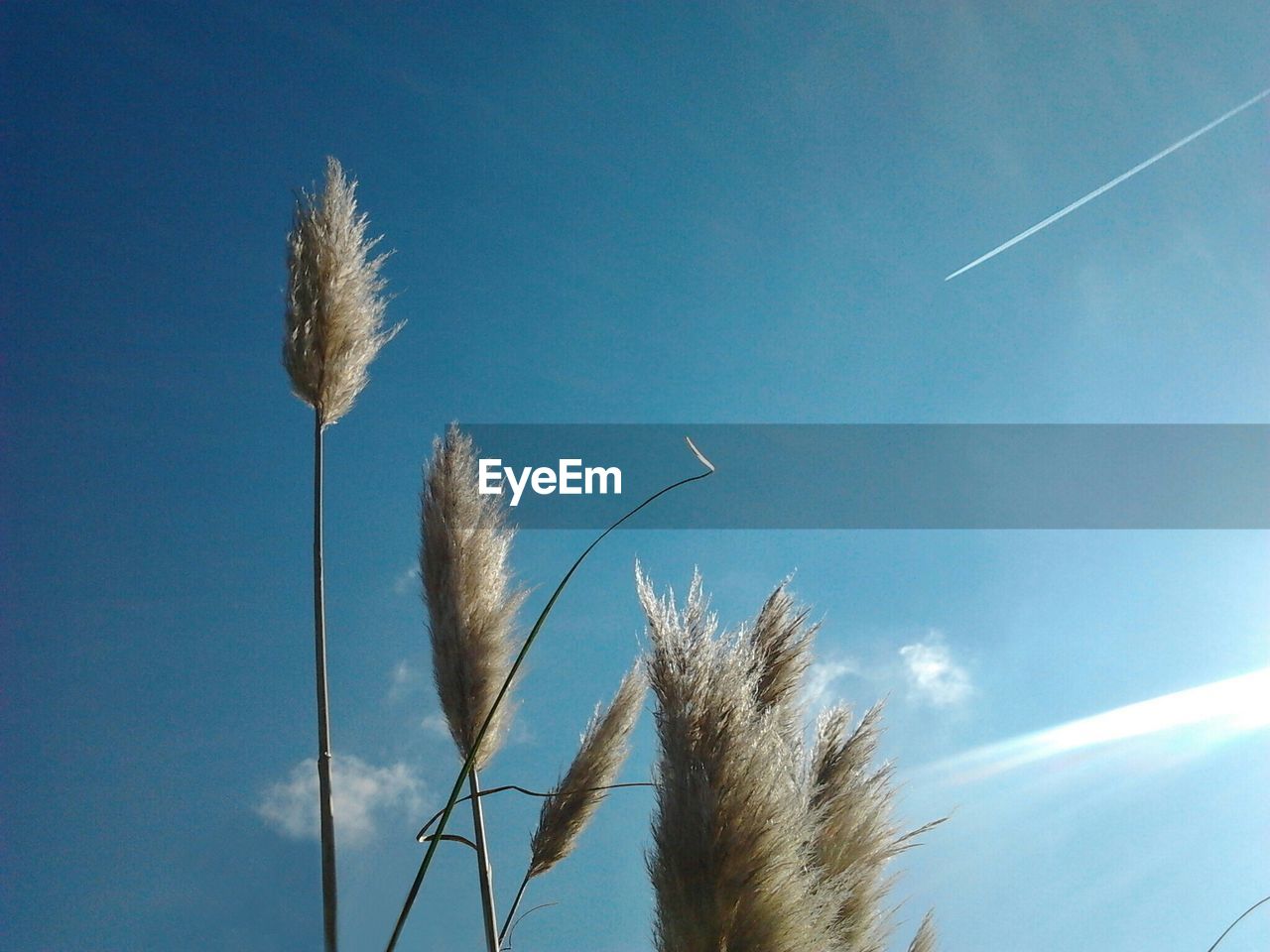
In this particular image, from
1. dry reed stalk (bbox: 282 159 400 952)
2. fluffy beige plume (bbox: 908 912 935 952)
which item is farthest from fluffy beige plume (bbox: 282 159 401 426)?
fluffy beige plume (bbox: 908 912 935 952)

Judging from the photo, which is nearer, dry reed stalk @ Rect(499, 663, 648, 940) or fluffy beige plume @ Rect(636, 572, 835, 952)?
fluffy beige plume @ Rect(636, 572, 835, 952)

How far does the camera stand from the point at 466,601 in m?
2.21

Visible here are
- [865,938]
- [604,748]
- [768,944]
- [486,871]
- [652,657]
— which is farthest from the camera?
[604,748]

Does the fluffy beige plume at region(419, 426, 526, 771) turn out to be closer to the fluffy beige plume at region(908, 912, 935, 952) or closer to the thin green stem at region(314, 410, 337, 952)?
the thin green stem at region(314, 410, 337, 952)

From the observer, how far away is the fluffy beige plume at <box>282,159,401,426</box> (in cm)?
223

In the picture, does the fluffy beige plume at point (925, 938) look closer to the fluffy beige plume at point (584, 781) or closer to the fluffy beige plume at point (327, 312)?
the fluffy beige plume at point (584, 781)

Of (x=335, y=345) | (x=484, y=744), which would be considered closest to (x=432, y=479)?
(x=335, y=345)

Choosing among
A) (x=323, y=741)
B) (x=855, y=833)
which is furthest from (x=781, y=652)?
(x=323, y=741)

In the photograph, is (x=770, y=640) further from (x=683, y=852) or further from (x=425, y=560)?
(x=683, y=852)

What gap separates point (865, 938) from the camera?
5.79ft

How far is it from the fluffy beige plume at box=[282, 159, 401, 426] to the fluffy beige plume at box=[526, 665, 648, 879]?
0.98m

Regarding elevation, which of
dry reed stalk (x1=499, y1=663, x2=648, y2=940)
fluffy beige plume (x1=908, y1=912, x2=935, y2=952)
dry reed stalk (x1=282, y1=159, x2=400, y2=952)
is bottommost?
fluffy beige plume (x1=908, y1=912, x2=935, y2=952)

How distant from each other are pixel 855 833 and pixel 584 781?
74 cm

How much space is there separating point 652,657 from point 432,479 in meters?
1.21
